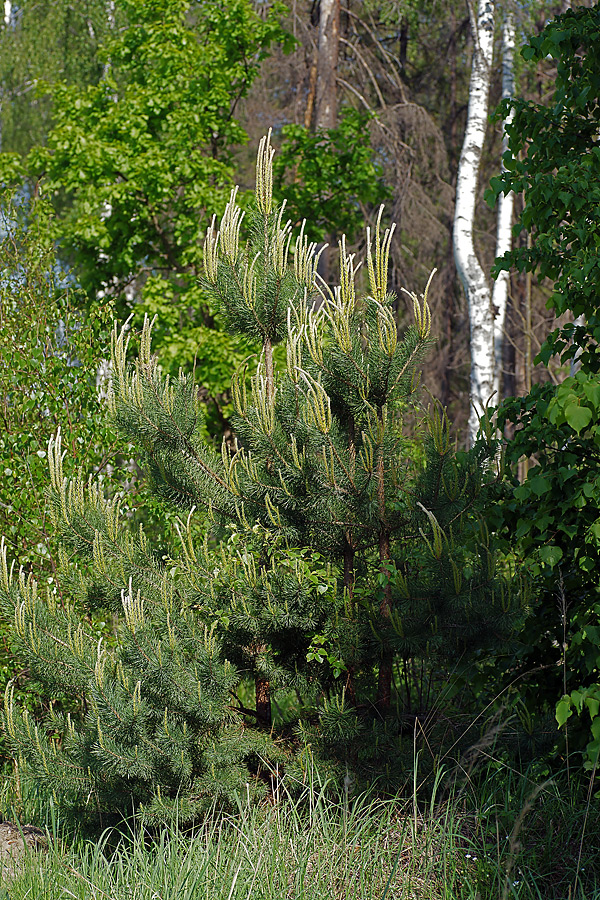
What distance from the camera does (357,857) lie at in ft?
10.6

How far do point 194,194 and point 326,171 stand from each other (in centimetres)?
135

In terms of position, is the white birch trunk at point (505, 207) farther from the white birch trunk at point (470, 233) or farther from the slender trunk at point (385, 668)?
the slender trunk at point (385, 668)

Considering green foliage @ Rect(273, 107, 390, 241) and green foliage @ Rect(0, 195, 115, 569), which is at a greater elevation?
green foliage @ Rect(273, 107, 390, 241)

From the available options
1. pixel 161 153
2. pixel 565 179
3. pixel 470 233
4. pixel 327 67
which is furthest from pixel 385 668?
pixel 327 67

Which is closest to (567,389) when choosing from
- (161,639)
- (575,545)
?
Answer: (575,545)

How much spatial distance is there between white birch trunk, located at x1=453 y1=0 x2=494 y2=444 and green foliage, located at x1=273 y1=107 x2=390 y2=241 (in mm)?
953

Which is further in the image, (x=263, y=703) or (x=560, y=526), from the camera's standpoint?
(x=263, y=703)

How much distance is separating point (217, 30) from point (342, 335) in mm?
5613

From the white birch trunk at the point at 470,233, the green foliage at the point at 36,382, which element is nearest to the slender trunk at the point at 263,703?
the green foliage at the point at 36,382

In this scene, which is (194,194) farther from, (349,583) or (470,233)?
(349,583)

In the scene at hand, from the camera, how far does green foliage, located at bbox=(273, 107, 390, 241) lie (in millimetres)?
8359

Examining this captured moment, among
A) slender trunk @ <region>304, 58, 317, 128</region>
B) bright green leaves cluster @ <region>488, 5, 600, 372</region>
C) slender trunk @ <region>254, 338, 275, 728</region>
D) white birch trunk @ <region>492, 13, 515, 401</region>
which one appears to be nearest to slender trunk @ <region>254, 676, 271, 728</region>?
slender trunk @ <region>254, 338, 275, 728</region>

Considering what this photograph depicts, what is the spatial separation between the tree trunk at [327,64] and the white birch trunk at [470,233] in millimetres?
1443

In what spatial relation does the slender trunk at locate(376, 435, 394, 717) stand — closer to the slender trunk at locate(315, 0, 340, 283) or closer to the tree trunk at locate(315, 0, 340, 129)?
the slender trunk at locate(315, 0, 340, 283)
